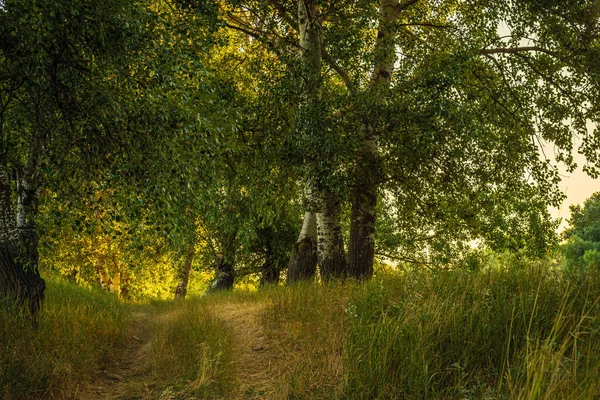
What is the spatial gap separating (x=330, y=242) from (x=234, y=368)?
19.4 feet

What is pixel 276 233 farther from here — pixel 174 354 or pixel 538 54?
pixel 174 354

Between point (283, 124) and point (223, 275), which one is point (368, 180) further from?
point (223, 275)

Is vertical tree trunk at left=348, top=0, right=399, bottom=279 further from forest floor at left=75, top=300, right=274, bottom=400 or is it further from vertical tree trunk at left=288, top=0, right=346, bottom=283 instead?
forest floor at left=75, top=300, right=274, bottom=400

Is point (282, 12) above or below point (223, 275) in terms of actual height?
above

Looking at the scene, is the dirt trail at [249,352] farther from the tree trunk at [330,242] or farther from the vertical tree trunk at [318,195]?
the vertical tree trunk at [318,195]

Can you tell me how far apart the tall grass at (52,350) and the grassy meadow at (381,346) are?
17mm

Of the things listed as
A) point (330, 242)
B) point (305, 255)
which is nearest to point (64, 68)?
point (330, 242)

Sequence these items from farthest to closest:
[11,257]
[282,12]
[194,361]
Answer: [282,12]
[11,257]
[194,361]

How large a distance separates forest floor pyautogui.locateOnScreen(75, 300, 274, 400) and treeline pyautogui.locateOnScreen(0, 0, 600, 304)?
1.83 meters

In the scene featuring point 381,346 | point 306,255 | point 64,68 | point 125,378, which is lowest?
point 125,378

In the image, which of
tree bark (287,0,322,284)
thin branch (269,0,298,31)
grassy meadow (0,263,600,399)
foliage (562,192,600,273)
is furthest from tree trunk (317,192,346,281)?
foliage (562,192,600,273)

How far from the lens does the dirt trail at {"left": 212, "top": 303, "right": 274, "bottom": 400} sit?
5844 millimetres

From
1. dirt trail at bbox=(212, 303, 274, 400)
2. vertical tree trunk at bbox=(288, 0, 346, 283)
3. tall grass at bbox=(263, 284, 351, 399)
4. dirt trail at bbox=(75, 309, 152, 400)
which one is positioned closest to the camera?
tall grass at bbox=(263, 284, 351, 399)

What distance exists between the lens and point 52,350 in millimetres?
6348
